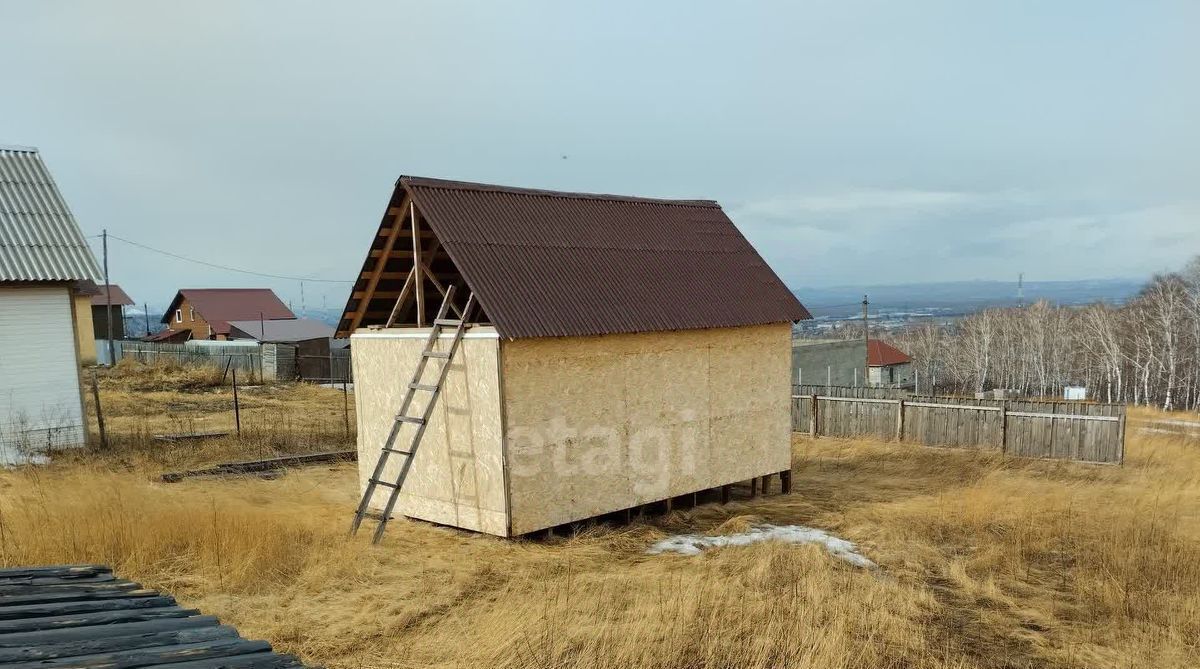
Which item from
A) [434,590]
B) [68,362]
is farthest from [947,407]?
[68,362]

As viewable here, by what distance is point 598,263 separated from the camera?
481 inches

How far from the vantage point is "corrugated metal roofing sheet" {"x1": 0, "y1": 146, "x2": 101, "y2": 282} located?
1605 cm

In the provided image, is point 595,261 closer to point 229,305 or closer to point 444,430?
point 444,430

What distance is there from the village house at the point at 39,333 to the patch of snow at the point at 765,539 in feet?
42.2

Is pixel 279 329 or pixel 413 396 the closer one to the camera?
pixel 413 396

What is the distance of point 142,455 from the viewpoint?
15961 mm

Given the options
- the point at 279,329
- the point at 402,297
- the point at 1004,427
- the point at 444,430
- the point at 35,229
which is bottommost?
the point at 1004,427

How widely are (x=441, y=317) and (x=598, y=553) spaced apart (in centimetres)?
387

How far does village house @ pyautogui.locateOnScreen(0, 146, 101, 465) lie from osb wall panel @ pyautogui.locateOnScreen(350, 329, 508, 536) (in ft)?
26.0

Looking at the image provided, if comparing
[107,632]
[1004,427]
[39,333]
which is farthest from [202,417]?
[1004,427]

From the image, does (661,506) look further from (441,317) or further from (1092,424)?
(1092,424)

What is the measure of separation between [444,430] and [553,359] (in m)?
1.90

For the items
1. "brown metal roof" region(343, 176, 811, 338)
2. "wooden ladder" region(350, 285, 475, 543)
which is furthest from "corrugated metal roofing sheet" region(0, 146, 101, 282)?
"wooden ladder" region(350, 285, 475, 543)

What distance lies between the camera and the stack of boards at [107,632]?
3221 mm
